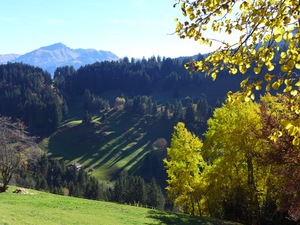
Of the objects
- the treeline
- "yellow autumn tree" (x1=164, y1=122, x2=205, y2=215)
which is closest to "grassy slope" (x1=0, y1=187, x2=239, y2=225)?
"yellow autumn tree" (x1=164, y1=122, x2=205, y2=215)

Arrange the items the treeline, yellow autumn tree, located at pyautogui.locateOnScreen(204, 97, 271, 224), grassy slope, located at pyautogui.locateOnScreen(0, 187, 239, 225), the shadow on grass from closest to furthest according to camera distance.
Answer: grassy slope, located at pyautogui.locateOnScreen(0, 187, 239, 225)
yellow autumn tree, located at pyautogui.locateOnScreen(204, 97, 271, 224)
the shadow on grass
the treeline

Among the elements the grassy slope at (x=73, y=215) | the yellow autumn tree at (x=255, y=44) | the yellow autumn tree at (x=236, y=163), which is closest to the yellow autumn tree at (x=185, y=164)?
the yellow autumn tree at (x=236, y=163)

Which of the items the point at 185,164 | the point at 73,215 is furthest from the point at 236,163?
the point at 73,215

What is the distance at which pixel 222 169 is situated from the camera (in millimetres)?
30750

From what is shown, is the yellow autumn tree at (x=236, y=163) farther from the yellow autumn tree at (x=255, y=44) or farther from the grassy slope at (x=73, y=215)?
the yellow autumn tree at (x=255, y=44)

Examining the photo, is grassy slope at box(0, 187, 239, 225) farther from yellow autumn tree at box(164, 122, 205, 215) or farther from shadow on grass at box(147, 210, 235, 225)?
yellow autumn tree at box(164, 122, 205, 215)

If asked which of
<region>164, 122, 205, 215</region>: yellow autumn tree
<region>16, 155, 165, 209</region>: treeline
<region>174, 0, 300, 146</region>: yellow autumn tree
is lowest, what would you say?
<region>16, 155, 165, 209</region>: treeline

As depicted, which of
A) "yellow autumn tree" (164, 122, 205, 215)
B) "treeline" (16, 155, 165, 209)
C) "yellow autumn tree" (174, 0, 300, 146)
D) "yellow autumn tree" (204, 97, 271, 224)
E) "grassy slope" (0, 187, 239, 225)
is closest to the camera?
"yellow autumn tree" (174, 0, 300, 146)

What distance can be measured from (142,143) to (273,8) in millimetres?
194386

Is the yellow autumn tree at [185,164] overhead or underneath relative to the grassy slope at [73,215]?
Result: overhead

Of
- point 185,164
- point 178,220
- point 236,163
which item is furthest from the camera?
point 185,164

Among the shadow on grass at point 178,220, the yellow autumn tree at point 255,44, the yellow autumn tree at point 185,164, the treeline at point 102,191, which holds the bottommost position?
the treeline at point 102,191

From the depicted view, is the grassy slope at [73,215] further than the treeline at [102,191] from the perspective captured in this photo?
No

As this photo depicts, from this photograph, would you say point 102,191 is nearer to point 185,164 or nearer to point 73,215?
point 185,164
